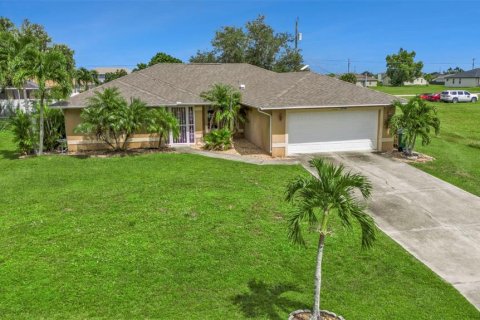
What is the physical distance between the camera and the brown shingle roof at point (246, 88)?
1875 cm

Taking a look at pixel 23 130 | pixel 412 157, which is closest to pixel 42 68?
pixel 23 130

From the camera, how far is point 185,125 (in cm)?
2181

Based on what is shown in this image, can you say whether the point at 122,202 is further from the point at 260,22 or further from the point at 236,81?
the point at 260,22

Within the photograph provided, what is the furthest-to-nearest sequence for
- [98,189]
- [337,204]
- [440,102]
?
[440,102] < [98,189] < [337,204]

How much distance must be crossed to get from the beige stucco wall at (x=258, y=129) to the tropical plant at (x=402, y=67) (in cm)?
7502

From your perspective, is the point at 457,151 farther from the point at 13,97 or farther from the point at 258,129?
the point at 13,97

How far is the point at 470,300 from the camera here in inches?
298

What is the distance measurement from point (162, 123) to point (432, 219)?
13.4 metres

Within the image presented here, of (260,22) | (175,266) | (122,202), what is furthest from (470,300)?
(260,22)

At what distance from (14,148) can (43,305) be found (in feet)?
59.6

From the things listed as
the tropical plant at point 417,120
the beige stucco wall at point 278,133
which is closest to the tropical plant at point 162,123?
the beige stucco wall at point 278,133

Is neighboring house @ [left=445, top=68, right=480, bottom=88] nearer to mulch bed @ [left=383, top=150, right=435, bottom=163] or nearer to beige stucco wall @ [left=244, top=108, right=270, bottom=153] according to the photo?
mulch bed @ [left=383, top=150, right=435, bottom=163]

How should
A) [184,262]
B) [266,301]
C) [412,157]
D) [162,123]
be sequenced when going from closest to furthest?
[266,301] < [184,262] < [412,157] < [162,123]

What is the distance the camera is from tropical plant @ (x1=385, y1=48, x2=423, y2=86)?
87500 millimetres
